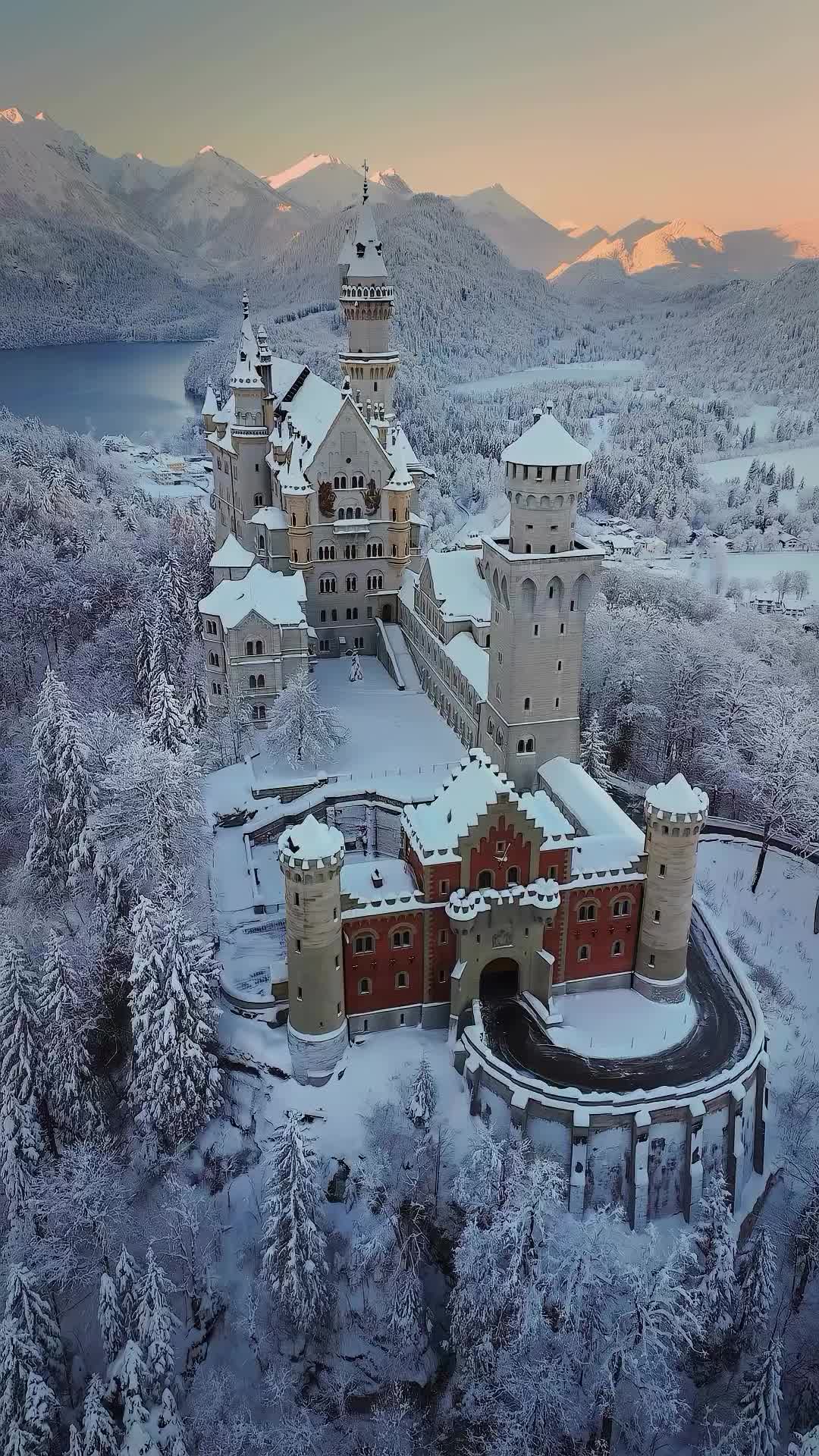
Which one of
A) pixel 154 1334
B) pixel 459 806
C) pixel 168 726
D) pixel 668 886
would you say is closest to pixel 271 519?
pixel 168 726

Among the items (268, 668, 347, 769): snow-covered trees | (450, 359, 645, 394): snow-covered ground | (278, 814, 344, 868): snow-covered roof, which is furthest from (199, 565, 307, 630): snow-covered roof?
(450, 359, 645, 394): snow-covered ground

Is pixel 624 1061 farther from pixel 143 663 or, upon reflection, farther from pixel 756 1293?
pixel 143 663

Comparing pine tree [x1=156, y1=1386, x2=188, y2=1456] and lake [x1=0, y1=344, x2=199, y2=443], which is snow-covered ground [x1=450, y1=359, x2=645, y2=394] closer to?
lake [x1=0, y1=344, x2=199, y2=443]

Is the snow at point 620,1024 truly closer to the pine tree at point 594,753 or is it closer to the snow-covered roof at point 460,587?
the pine tree at point 594,753

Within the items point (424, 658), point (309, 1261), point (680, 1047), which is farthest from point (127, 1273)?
point (424, 658)

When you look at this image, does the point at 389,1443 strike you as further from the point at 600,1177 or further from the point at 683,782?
the point at 683,782

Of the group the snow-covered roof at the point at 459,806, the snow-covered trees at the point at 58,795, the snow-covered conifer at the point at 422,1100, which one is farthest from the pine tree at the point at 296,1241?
the snow-covered trees at the point at 58,795
